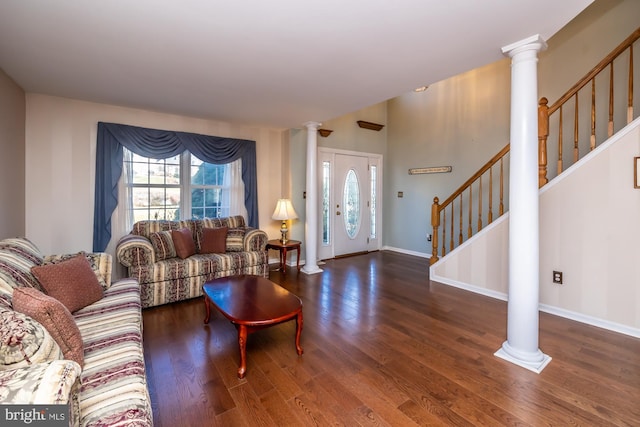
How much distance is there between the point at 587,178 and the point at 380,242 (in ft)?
12.4

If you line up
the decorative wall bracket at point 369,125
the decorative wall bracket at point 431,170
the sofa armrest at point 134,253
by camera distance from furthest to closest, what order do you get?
1. the decorative wall bracket at point 369,125
2. the decorative wall bracket at point 431,170
3. the sofa armrest at point 134,253

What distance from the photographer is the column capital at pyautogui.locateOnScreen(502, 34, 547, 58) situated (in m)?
2.00

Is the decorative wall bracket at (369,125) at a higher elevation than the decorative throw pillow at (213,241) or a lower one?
higher

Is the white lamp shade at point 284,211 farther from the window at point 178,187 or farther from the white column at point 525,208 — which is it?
the white column at point 525,208

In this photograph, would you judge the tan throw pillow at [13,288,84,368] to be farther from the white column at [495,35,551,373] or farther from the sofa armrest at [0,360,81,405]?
the white column at [495,35,551,373]

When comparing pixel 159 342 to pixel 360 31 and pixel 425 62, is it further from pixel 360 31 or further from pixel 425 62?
pixel 425 62

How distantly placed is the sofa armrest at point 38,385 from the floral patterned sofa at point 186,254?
247 cm

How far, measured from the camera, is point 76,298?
1967 millimetres

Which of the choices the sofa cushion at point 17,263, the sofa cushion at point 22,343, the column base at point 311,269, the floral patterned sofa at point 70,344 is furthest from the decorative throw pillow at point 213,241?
the sofa cushion at point 22,343

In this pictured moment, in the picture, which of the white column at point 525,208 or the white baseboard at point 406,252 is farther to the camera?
the white baseboard at point 406,252

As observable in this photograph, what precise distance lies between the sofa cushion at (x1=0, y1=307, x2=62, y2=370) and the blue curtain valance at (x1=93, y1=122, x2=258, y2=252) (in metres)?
2.89

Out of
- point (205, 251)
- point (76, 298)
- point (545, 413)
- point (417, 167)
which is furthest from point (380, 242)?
point (76, 298)

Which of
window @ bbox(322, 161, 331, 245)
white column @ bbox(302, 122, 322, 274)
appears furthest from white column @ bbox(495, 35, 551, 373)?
window @ bbox(322, 161, 331, 245)

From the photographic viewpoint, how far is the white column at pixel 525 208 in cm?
205
